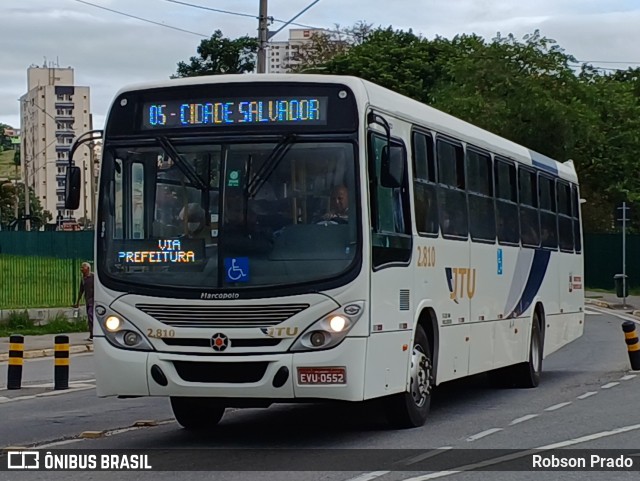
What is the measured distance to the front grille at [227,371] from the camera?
10.8 metres

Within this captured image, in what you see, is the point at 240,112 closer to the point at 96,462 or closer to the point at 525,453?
the point at 96,462

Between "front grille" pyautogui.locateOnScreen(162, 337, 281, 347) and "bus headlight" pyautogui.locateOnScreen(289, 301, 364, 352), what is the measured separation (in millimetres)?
206

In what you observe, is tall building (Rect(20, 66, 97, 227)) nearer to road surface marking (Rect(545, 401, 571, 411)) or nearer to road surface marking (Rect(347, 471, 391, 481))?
road surface marking (Rect(545, 401, 571, 411))

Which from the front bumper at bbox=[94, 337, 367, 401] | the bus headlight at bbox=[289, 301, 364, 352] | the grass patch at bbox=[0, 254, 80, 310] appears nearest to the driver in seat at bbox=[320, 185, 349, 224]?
the bus headlight at bbox=[289, 301, 364, 352]

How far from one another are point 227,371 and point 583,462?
10.1ft

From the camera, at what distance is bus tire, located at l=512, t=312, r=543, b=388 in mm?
17875

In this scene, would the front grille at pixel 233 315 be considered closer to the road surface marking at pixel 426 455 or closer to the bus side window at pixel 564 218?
the road surface marking at pixel 426 455

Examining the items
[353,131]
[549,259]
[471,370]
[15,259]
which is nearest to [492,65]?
[15,259]

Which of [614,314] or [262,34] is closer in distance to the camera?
[262,34]

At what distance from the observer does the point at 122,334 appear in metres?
11.2

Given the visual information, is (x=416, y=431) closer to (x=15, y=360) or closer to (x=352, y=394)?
(x=352, y=394)

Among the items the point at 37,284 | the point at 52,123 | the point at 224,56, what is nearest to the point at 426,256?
the point at 37,284

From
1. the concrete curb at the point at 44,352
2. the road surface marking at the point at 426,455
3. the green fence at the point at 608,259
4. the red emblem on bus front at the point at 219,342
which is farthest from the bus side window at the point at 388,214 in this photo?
the green fence at the point at 608,259

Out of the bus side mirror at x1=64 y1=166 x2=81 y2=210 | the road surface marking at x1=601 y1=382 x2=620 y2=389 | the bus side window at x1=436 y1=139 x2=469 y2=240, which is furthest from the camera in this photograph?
the road surface marking at x1=601 y1=382 x2=620 y2=389
